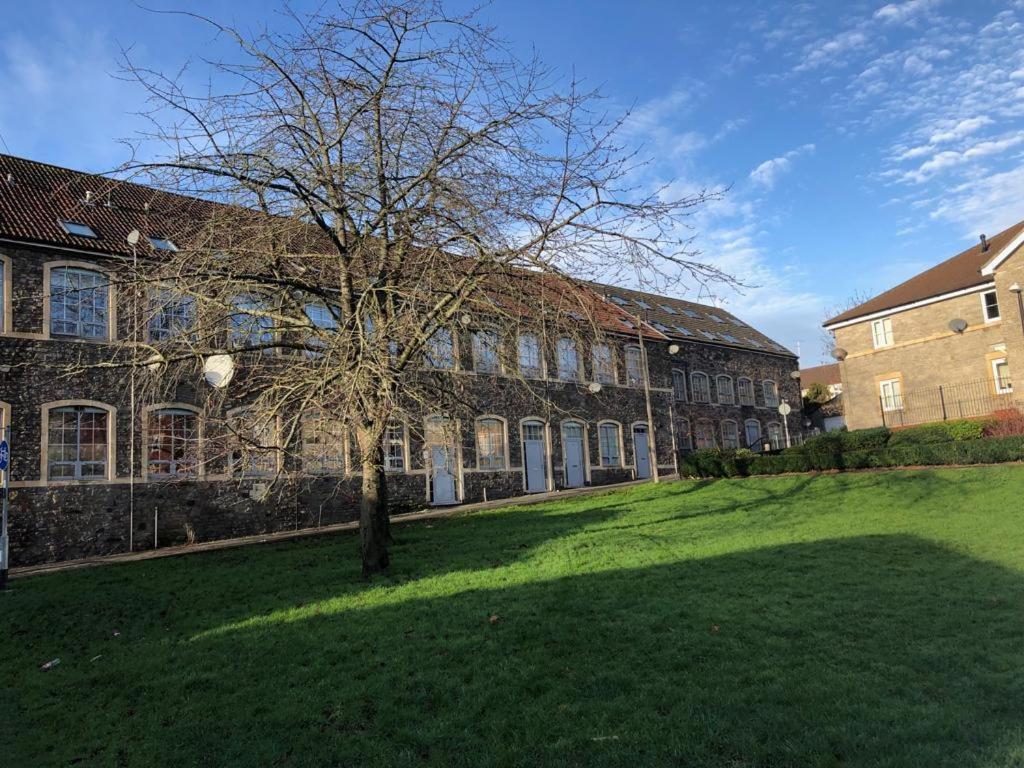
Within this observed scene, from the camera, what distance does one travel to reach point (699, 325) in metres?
36.1

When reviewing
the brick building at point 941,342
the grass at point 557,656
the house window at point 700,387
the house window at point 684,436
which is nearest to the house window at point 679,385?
the house window at point 700,387

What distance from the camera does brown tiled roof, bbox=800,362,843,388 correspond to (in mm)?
61378

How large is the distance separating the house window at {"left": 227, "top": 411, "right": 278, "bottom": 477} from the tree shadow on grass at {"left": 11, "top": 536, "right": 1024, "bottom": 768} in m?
2.24

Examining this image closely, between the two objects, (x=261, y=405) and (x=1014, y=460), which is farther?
(x=1014, y=460)

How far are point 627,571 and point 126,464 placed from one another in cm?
1303

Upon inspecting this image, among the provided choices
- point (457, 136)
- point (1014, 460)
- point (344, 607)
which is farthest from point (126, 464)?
point (1014, 460)

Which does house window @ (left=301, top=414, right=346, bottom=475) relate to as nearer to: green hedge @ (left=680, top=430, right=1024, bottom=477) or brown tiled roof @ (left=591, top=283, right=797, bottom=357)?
green hedge @ (left=680, top=430, right=1024, bottom=477)

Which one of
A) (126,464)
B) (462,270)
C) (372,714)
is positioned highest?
(462,270)

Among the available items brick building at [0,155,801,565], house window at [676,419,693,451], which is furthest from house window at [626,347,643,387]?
brick building at [0,155,801,565]

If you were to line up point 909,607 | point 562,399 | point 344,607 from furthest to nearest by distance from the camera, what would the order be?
1. point 562,399
2. point 344,607
3. point 909,607

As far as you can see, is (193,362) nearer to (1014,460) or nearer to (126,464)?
(126,464)

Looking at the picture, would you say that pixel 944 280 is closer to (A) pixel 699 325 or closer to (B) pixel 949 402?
(B) pixel 949 402

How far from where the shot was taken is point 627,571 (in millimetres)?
9141

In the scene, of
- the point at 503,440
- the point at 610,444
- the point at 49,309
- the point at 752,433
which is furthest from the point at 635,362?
the point at 49,309
